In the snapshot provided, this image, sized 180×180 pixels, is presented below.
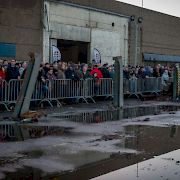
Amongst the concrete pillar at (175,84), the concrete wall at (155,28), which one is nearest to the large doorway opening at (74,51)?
the concrete wall at (155,28)

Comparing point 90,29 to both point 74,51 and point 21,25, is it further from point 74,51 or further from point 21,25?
point 21,25

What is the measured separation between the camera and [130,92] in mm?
23656

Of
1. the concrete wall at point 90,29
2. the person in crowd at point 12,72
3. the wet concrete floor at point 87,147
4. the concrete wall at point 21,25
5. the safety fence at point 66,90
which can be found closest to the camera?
the wet concrete floor at point 87,147

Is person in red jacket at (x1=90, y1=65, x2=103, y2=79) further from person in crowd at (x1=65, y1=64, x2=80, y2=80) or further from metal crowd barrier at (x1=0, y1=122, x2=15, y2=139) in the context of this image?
metal crowd barrier at (x1=0, y1=122, x2=15, y2=139)

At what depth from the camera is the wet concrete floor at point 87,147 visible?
693cm

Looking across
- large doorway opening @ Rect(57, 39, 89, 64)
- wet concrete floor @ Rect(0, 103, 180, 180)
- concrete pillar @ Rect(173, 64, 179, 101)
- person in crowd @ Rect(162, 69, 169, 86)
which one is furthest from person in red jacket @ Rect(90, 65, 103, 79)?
large doorway opening @ Rect(57, 39, 89, 64)

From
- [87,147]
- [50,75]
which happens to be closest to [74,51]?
[50,75]

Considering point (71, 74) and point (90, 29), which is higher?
point (90, 29)

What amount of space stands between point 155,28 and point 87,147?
34.8m

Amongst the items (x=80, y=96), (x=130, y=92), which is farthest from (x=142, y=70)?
(x=80, y=96)

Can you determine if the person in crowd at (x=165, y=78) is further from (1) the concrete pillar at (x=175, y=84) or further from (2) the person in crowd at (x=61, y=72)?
(2) the person in crowd at (x=61, y=72)

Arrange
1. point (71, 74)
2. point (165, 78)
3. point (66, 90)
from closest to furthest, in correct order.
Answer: point (66, 90)
point (71, 74)
point (165, 78)

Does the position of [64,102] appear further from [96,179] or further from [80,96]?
[96,179]

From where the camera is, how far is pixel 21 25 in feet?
90.4
